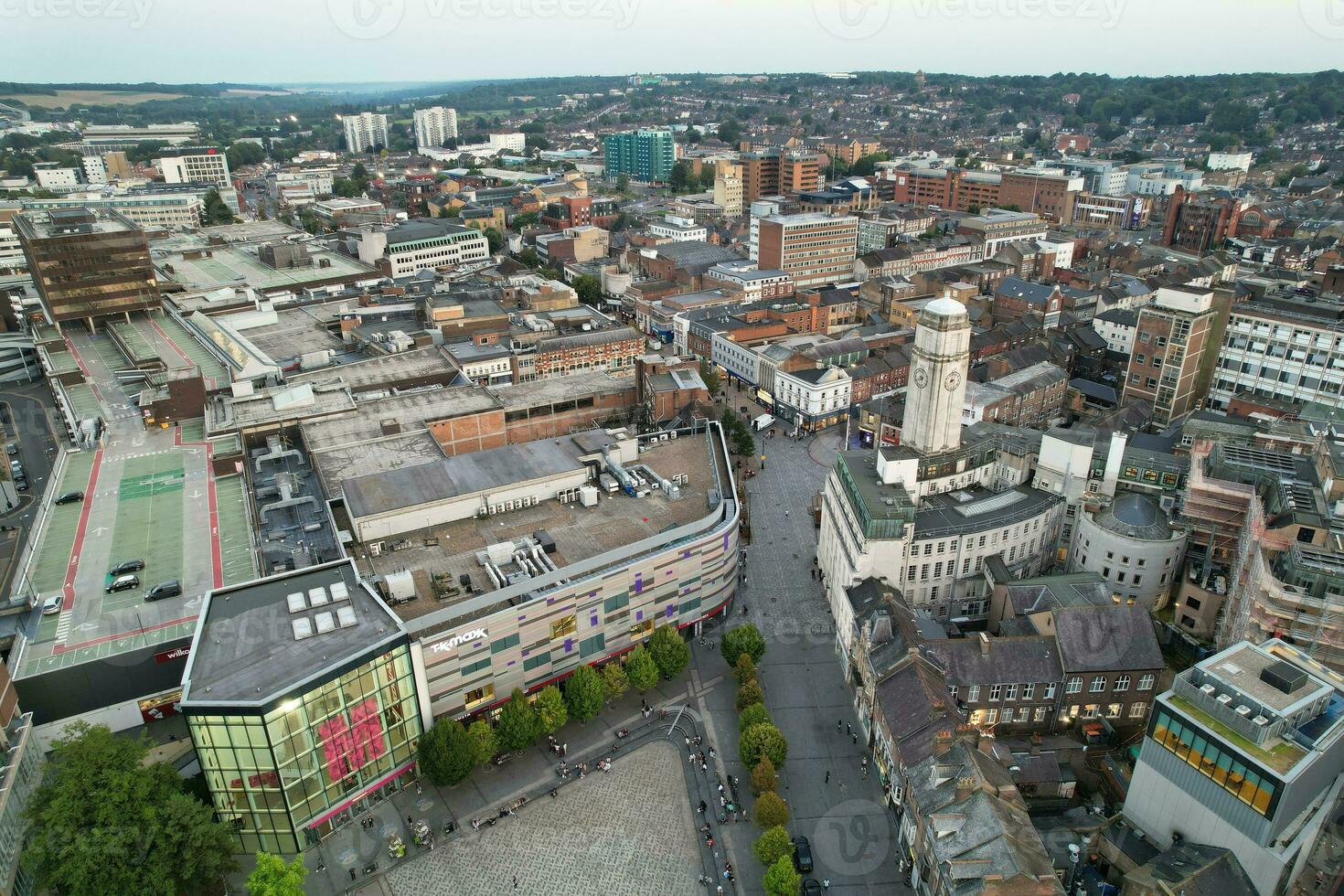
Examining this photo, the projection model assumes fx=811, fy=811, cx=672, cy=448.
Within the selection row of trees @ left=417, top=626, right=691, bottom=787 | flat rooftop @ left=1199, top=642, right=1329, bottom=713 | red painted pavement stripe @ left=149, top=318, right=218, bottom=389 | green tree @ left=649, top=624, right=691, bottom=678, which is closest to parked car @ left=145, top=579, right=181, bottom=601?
row of trees @ left=417, top=626, right=691, bottom=787

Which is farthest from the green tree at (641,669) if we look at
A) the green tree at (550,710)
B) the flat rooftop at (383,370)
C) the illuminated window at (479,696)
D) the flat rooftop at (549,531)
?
the flat rooftop at (383,370)

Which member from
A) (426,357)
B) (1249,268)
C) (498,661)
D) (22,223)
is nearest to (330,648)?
(498,661)

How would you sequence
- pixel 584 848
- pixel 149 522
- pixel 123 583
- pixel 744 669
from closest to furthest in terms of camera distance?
pixel 584 848 < pixel 123 583 < pixel 744 669 < pixel 149 522

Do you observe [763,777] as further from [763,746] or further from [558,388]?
[558,388]

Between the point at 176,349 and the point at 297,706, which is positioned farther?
the point at 176,349

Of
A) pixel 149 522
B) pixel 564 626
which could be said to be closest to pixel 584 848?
pixel 564 626

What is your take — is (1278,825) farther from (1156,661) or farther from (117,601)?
(117,601)
